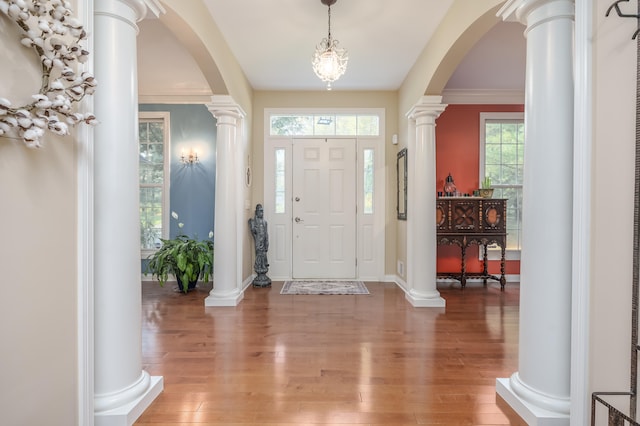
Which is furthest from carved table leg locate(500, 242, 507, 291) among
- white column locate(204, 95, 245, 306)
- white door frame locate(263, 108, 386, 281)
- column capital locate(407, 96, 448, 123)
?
white column locate(204, 95, 245, 306)

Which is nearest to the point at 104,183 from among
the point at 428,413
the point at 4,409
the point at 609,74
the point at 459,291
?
the point at 4,409

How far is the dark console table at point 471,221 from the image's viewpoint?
4891mm

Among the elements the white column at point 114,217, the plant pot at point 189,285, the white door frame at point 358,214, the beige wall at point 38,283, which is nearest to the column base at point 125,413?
the white column at point 114,217

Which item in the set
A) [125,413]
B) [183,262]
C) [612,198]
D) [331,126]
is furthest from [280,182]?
[612,198]

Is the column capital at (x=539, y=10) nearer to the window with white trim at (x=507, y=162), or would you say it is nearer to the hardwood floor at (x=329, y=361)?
the hardwood floor at (x=329, y=361)

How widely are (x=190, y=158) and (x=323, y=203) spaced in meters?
2.09

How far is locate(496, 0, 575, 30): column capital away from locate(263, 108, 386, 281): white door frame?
3352 mm

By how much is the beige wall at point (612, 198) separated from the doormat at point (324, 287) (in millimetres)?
3294

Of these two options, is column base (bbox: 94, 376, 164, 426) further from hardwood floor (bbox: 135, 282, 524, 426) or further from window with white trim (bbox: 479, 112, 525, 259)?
window with white trim (bbox: 479, 112, 525, 259)

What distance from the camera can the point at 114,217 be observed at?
1771 mm

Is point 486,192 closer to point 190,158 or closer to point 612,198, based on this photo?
point 612,198

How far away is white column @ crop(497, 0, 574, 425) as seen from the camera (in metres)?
1.79

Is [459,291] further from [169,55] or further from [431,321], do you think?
[169,55]

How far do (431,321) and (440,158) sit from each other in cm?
271
